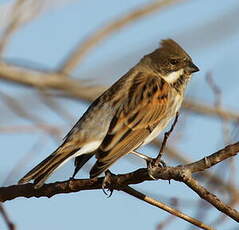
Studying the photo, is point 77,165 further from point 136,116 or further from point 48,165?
point 136,116

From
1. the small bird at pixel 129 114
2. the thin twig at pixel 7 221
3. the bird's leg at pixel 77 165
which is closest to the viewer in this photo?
the thin twig at pixel 7 221

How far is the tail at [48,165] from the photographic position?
4395 mm

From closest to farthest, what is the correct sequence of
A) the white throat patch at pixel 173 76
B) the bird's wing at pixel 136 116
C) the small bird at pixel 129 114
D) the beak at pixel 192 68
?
1. the small bird at pixel 129 114
2. the bird's wing at pixel 136 116
3. the beak at pixel 192 68
4. the white throat patch at pixel 173 76

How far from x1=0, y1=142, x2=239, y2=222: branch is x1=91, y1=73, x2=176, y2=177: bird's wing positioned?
1.57 ft

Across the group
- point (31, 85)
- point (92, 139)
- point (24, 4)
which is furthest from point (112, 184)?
point (31, 85)

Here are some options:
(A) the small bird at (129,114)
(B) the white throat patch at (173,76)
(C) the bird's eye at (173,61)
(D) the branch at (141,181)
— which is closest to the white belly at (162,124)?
(A) the small bird at (129,114)

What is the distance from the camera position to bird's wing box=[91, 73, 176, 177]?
507 centimetres

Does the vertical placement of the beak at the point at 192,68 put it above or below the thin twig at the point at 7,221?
above

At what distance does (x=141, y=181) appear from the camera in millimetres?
4047

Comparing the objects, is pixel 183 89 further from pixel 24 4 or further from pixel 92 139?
pixel 24 4

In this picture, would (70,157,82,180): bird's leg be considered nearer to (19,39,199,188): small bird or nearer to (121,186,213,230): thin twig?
(19,39,199,188): small bird

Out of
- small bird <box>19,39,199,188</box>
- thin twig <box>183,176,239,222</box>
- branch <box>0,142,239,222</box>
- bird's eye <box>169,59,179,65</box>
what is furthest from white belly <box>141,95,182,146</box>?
thin twig <box>183,176,239,222</box>

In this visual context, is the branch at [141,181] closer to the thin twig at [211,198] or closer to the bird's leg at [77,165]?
the thin twig at [211,198]

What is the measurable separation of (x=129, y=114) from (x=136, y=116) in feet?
0.29
